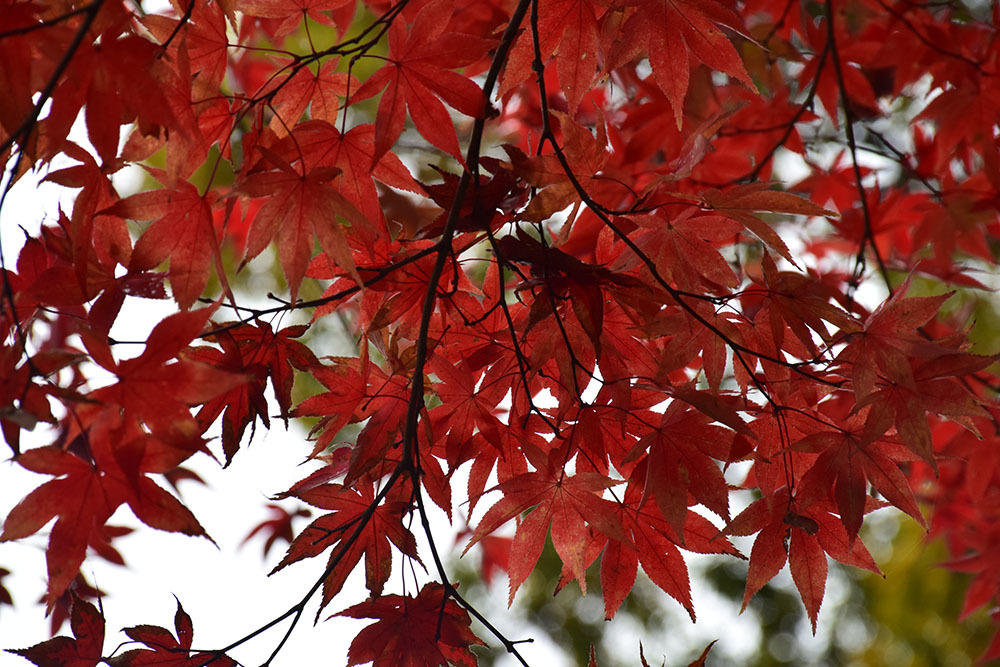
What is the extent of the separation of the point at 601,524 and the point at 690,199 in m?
0.30

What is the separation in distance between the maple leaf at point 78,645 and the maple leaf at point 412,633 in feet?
0.73

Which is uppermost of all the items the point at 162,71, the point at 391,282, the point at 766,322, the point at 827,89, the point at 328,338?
the point at 328,338

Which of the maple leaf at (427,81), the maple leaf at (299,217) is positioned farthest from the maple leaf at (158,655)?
the maple leaf at (427,81)

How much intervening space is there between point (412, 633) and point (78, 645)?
31cm

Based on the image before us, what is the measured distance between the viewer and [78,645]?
0.76m

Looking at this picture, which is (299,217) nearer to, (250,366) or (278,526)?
(250,366)

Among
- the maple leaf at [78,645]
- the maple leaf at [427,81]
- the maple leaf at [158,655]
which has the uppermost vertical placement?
the maple leaf at [427,81]

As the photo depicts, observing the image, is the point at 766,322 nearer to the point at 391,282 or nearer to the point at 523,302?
the point at 523,302

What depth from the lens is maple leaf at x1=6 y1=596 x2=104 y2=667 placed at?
750 millimetres

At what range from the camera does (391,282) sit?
31.1 inches

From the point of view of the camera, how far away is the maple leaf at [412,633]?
78cm

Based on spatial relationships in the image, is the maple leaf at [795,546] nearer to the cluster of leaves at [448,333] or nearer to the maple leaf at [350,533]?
the cluster of leaves at [448,333]

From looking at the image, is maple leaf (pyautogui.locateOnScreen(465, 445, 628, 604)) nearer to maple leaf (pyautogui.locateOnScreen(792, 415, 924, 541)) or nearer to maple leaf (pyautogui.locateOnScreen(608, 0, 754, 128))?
maple leaf (pyautogui.locateOnScreen(792, 415, 924, 541))

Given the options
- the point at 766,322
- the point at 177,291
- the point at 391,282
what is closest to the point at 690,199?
the point at 766,322
